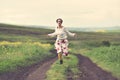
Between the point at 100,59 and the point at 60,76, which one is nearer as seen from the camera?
the point at 60,76

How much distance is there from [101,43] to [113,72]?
4169 centimetres

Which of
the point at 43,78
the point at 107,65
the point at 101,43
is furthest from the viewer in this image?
the point at 101,43

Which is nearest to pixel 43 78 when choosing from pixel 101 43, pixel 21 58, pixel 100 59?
pixel 21 58

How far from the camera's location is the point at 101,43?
6756 centimetres

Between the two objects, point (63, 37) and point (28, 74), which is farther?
point (63, 37)

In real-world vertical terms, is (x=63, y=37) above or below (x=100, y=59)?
above

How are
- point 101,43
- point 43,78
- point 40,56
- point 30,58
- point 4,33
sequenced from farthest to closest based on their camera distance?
point 4,33
point 101,43
point 40,56
point 30,58
point 43,78

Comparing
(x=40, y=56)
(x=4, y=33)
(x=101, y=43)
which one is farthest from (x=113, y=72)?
(x=4, y=33)

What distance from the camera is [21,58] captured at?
30.7m

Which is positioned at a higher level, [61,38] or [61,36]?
[61,36]

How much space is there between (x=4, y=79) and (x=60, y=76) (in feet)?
11.1

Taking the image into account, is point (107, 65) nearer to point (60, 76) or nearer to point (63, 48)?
point (63, 48)

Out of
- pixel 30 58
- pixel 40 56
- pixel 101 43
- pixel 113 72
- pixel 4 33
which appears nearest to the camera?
pixel 113 72

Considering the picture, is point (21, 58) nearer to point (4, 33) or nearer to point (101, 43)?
point (101, 43)
